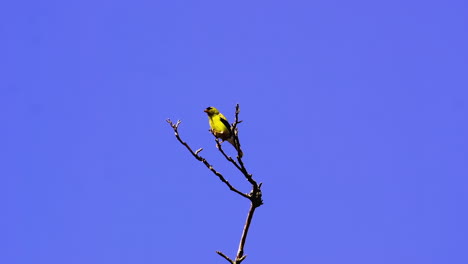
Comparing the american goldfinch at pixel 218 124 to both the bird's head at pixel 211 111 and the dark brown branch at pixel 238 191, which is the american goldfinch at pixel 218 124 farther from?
the dark brown branch at pixel 238 191

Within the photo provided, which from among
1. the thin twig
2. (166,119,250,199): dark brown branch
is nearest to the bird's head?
(166,119,250,199): dark brown branch

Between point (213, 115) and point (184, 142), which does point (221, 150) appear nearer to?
point (184, 142)

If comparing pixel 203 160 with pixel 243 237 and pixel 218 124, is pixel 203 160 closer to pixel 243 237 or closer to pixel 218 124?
pixel 243 237

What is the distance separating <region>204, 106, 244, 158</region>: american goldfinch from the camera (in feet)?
28.1

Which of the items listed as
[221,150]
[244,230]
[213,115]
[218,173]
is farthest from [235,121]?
[213,115]

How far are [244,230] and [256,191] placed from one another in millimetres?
578

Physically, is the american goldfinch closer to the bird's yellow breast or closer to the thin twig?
the bird's yellow breast

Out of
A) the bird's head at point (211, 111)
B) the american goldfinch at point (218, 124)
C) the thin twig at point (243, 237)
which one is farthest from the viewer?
the bird's head at point (211, 111)

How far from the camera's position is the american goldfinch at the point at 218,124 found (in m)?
8.56

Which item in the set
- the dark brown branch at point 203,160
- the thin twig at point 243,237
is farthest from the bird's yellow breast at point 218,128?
the thin twig at point 243,237

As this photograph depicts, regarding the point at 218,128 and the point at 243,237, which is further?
the point at 218,128

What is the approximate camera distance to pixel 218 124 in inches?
353

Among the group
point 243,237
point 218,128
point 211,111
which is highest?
point 211,111

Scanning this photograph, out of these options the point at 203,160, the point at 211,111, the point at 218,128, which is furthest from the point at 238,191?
the point at 211,111
